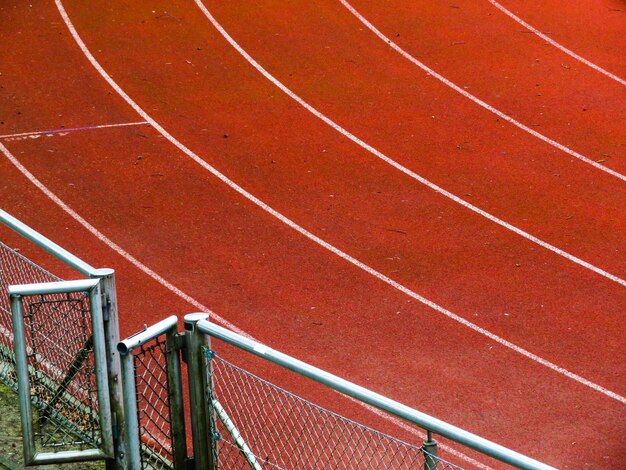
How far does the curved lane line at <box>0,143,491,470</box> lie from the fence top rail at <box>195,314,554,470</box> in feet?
9.64

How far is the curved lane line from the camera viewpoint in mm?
7305

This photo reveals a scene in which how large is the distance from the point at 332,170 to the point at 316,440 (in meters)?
5.10

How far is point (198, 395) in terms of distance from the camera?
504 centimetres

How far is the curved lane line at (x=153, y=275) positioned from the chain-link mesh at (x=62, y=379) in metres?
2.51

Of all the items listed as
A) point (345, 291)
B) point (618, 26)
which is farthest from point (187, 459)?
point (618, 26)

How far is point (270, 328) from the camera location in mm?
8820

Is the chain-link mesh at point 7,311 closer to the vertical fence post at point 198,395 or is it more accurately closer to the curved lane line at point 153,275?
the vertical fence post at point 198,395

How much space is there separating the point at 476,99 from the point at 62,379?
9.01 meters

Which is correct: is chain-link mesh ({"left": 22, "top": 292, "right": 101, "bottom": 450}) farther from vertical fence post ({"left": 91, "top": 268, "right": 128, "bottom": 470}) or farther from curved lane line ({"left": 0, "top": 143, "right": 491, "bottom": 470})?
curved lane line ({"left": 0, "top": 143, "right": 491, "bottom": 470})

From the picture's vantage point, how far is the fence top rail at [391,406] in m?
3.73

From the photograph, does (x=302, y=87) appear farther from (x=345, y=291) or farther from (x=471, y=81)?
(x=345, y=291)

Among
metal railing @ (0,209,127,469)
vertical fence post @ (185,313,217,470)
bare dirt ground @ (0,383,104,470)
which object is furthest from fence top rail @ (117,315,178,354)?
bare dirt ground @ (0,383,104,470)

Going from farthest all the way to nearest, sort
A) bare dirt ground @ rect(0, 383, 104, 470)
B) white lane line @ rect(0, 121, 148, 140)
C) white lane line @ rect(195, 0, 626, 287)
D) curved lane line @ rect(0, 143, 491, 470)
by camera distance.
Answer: white lane line @ rect(0, 121, 148, 140) < white lane line @ rect(195, 0, 626, 287) < curved lane line @ rect(0, 143, 491, 470) < bare dirt ground @ rect(0, 383, 104, 470)

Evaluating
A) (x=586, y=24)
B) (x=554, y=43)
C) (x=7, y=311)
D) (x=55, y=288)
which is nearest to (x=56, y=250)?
(x=55, y=288)
